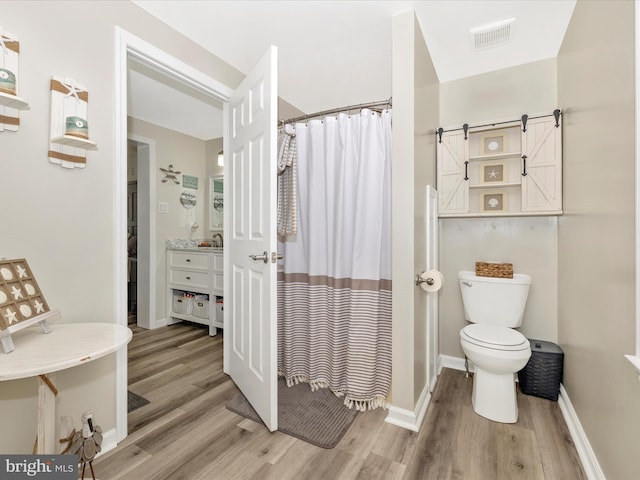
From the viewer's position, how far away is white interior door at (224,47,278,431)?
1.64 m

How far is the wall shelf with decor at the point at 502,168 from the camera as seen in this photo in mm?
2109

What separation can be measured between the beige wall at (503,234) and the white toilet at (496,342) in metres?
0.20

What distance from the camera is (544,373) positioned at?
79.9 inches

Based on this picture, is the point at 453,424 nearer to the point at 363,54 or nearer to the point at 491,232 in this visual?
the point at 491,232

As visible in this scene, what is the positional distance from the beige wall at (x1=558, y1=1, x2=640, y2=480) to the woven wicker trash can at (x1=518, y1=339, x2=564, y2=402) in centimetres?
6

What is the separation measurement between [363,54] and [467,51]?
0.73m

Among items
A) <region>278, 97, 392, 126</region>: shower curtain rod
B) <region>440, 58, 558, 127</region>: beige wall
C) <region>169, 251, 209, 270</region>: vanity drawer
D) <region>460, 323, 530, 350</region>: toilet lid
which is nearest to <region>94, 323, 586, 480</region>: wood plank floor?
<region>460, 323, 530, 350</region>: toilet lid

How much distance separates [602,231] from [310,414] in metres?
1.77

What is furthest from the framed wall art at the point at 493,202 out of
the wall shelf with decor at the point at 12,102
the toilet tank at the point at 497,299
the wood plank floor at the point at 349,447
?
the wall shelf with decor at the point at 12,102

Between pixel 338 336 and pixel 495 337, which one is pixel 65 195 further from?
pixel 495 337

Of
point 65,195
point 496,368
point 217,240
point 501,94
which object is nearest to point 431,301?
point 496,368

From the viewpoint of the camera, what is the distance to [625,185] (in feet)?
3.83

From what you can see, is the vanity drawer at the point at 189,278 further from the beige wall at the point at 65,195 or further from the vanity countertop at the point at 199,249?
the beige wall at the point at 65,195

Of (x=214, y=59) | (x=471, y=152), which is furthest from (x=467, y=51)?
(x=214, y=59)
